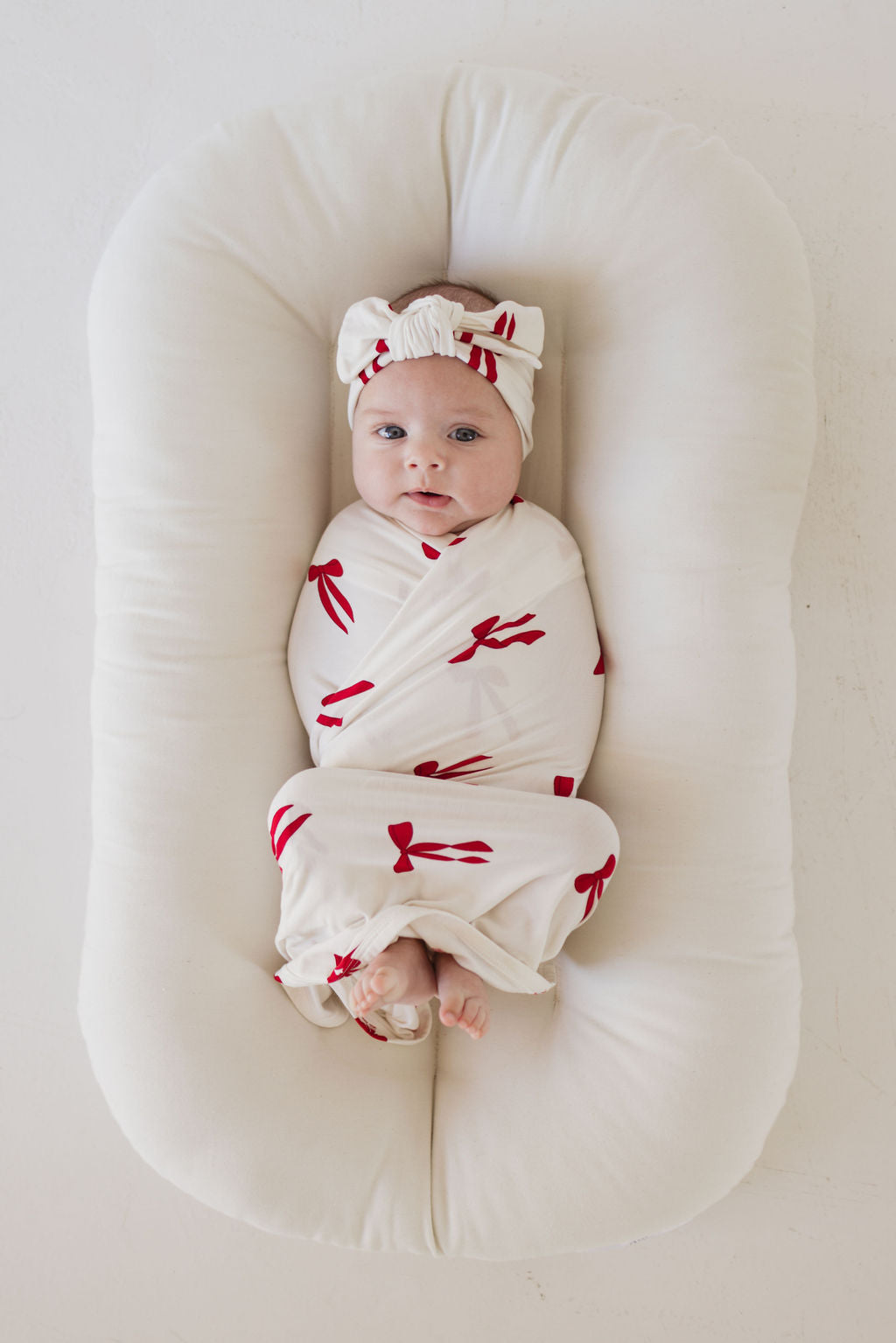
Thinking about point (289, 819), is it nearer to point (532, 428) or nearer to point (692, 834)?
point (692, 834)

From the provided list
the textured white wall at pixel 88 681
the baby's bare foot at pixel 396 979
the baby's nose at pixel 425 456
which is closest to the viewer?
the baby's bare foot at pixel 396 979

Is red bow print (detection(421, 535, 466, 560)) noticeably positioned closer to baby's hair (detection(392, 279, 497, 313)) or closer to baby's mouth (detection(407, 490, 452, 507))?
baby's mouth (detection(407, 490, 452, 507))

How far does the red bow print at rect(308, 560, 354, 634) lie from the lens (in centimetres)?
128

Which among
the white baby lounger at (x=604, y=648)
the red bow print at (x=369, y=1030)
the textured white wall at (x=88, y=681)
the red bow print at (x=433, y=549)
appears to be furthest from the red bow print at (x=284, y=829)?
the textured white wall at (x=88, y=681)

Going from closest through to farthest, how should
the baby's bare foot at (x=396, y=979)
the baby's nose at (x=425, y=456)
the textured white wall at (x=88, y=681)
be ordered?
the baby's bare foot at (x=396, y=979)
the baby's nose at (x=425, y=456)
the textured white wall at (x=88, y=681)

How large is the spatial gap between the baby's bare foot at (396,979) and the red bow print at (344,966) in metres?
0.01

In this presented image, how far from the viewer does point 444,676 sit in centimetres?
122

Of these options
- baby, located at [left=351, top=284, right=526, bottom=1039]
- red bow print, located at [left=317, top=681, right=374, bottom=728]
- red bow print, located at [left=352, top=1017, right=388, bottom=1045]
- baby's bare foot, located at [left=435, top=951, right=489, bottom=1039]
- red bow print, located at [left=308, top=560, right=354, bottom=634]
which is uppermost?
baby, located at [left=351, top=284, right=526, bottom=1039]

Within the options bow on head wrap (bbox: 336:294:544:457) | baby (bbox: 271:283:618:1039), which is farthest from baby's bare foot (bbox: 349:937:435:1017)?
bow on head wrap (bbox: 336:294:544:457)

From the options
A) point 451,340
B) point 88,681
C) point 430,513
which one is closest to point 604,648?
point 430,513

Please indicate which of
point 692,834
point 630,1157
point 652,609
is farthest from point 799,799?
point 630,1157

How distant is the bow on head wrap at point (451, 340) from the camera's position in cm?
120

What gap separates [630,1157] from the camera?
118cm

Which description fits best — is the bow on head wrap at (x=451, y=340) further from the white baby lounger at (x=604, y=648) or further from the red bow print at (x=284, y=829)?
the red bow print at (x=284, y=829)
